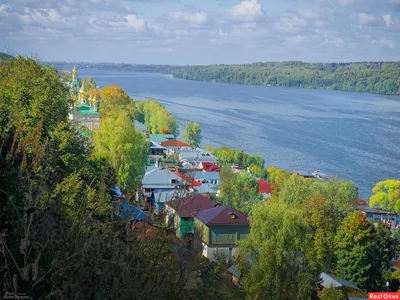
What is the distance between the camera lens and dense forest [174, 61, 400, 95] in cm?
8594

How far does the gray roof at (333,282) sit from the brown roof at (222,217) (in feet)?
6.14

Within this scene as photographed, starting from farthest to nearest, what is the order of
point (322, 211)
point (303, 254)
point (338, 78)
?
point (338, 78) < point (322, 211) < point (303, 254)

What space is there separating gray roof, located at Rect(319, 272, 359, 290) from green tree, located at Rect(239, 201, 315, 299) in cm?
101

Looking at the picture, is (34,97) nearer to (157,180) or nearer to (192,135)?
(157,180)

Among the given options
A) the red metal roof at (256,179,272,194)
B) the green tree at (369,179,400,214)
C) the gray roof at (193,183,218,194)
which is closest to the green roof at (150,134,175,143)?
the red metal roof at (256,179,272,194)

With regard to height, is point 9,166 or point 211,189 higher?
point 9,166

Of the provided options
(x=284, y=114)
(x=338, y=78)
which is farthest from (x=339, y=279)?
(x=338, y=78)

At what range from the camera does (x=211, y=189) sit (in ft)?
57.8

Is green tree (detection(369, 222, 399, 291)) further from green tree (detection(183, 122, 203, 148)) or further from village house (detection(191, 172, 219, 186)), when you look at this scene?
green tree (detection(183, 122, 203, 148))

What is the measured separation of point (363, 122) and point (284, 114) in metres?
7.19

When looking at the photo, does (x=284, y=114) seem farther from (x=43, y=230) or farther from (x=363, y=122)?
(x=43, y=230)

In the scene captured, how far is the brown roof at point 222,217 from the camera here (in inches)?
410

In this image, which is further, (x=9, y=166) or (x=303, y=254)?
(x=303, y=254)

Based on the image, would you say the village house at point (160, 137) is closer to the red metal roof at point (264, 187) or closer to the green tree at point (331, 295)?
the red metal roof at point (264, 187)
